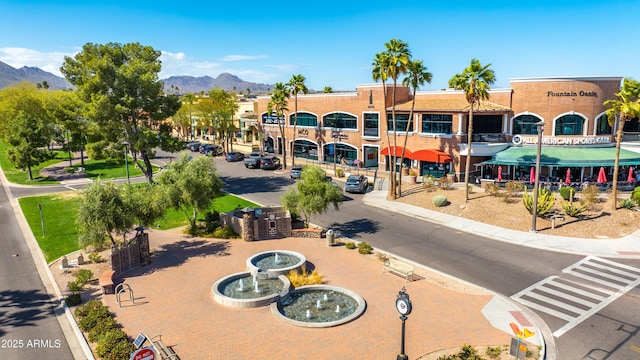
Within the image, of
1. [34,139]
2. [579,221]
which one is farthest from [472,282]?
[34,139]

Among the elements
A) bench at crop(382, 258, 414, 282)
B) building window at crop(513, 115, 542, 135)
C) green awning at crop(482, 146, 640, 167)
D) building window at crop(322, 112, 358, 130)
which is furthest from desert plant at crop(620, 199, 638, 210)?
building window at crop(322, 112, 358, 130)

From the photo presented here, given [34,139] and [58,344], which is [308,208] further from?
[34,139]

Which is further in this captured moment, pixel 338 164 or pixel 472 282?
pixel 338 164

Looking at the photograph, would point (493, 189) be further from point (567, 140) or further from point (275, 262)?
point (275, 262)

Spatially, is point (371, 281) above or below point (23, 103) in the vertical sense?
below

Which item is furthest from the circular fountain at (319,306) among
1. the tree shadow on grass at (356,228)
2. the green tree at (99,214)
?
the green tree at (99,214)

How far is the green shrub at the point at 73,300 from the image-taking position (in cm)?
1852

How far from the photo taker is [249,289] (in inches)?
789

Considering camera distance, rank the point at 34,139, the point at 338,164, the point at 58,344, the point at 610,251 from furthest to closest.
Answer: the point at 338,164
the point at 34,139
the point at 610,251
the point at 58,344

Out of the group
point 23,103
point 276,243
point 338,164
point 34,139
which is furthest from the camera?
point 23,103

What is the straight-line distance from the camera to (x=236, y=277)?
69.5 feet

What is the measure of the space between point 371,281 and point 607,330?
9.88 meters

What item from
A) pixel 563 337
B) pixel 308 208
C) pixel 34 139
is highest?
pixel 34 139

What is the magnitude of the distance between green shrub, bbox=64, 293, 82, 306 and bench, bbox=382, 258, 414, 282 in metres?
14.7
